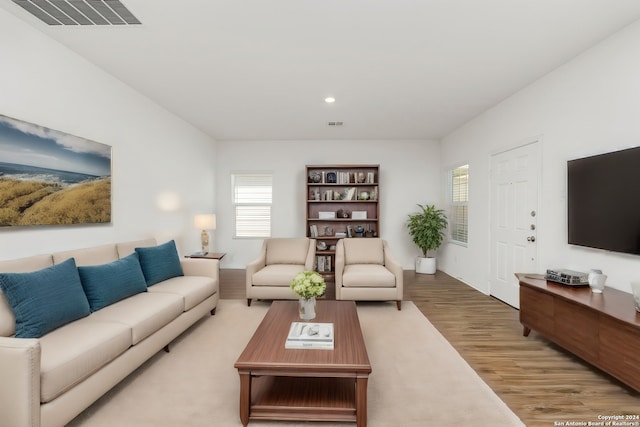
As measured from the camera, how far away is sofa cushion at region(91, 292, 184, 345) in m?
2.21

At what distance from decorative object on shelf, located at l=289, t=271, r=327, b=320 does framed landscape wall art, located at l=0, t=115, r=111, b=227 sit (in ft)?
7.12

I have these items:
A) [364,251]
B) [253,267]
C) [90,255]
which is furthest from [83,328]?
[364,251]

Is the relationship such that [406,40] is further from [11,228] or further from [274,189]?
[274,189]

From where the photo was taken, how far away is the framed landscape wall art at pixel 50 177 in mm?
2270

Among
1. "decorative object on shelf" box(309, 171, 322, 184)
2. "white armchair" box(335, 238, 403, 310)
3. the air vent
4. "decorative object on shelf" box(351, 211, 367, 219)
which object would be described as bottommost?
"white armchair" box(335, 238, 403, 310)

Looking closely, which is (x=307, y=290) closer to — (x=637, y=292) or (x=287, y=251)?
(x=287, y=251)

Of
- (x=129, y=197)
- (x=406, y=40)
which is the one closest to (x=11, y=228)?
(x=129, y=197)

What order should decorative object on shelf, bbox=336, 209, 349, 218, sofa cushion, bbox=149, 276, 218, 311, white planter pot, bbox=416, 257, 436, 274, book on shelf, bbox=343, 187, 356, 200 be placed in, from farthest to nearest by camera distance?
decorative object on shelf, bbox=336, 209, 349, 218 < book on shelf, bbox=343, 187, 356, 200 < white planter pot, bbox=416, 257, 436, 274 < sofa cushion, bbox=149, 276, 218, 311

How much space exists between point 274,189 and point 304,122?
1.79m

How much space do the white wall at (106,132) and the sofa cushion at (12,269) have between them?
28cm

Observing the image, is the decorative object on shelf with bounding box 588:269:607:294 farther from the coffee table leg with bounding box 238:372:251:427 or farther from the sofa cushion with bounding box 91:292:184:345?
the sofa cushion with bounding box 91:292:184:345

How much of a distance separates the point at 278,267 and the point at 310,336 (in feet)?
7.22

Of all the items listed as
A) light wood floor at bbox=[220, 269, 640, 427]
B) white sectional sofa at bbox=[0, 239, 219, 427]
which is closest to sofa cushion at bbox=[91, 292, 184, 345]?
white sectional sofa at bbox=[0, 239, 219, 427]

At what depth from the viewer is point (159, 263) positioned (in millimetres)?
3268
